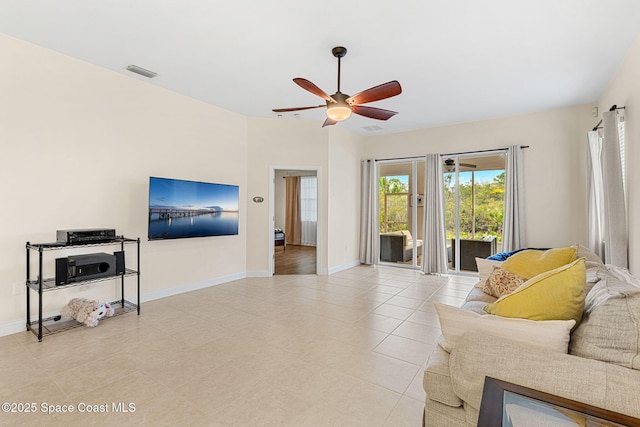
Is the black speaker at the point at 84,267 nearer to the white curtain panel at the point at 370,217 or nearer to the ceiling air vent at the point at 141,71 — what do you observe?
the ceiling air vent at the point at 141,71

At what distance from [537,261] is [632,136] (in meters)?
1.74

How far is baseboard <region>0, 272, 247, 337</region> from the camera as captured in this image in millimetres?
3113

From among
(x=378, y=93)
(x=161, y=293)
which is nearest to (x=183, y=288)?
(x=161, y=293)

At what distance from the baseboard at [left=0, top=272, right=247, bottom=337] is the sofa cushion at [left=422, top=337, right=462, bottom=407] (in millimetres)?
4017

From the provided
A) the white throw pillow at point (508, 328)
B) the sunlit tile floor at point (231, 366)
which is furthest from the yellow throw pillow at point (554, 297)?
the sunlit tile floor at point (231, 366)

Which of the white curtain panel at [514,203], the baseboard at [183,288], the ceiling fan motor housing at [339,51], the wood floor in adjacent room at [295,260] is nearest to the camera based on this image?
the ceiling fan motor housing at [339,51]

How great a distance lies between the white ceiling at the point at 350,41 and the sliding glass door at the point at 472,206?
5.30 ft

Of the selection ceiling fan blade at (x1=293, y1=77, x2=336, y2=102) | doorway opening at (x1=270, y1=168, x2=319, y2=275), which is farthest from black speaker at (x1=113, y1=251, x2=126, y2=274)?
doorway opening at (x1=270, y1=168, x2=319, y2=275)

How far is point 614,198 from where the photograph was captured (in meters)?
3.33

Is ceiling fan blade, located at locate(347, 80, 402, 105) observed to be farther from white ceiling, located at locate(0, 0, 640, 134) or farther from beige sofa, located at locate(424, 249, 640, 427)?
beige sofa, located at locate(424, 249, 640, 427)

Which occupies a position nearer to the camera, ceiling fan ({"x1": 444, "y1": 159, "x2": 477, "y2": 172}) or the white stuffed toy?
the white stuffed toy

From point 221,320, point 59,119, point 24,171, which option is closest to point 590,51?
point 221,320

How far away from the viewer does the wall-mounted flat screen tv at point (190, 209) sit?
414cm

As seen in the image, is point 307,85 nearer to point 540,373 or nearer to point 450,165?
point 540,373
